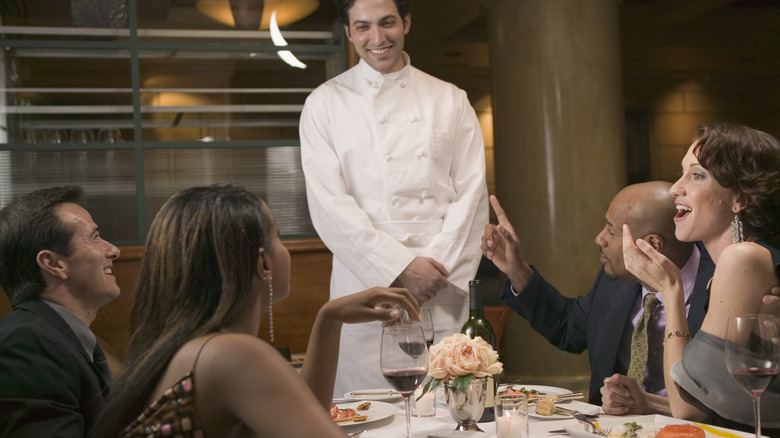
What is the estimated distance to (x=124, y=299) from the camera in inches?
151

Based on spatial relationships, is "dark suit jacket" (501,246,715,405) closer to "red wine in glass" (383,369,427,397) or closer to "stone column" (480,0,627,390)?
"red wine in glass" (383,369,427,397)

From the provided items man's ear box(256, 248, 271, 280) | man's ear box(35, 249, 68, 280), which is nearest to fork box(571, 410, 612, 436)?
man's ear box(256, 248, 271, 280)

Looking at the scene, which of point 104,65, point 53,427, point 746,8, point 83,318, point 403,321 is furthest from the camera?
point 746,8

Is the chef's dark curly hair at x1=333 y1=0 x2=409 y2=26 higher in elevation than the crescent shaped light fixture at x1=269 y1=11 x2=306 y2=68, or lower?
lower

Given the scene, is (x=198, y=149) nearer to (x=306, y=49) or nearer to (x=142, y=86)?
(x=142, y=86)

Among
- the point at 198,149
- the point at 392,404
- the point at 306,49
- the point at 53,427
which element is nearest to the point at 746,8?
the point at 306,49

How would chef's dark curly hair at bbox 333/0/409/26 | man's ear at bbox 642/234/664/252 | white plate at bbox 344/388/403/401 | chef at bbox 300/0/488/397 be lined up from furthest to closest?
chef's dark curly hair at bbox 333/0/409/26
chef at bbox 300/0/488/397
man's ear at bbox 642/234/664/252
white plate at bbox 344/388/403/401

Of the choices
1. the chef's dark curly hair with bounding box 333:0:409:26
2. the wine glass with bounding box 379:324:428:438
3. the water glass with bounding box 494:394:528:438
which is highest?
the chef's dark curly hair with bounding box 333:0:409:26

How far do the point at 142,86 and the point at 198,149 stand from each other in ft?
1.36

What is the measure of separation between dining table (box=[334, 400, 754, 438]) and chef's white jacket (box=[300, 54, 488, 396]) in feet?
3.54

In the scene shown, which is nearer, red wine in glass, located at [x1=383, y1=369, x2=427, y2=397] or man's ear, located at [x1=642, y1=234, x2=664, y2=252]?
red wine in glass, located at [x1=383, y1=369, x2=427, y2=397]

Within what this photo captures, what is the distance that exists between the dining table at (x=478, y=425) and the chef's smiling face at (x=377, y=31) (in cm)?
159

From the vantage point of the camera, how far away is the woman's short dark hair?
1.82m

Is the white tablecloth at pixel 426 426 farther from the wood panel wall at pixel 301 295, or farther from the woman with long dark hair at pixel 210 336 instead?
the wood panel wall at pixel 301 295
